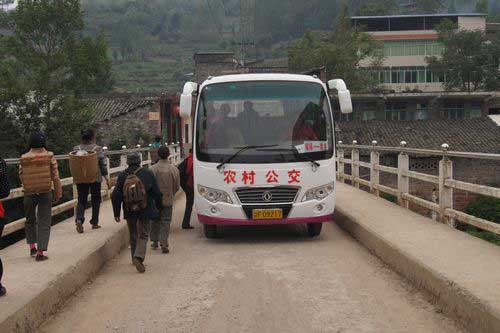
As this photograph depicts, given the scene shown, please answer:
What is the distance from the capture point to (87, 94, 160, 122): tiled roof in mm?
36872

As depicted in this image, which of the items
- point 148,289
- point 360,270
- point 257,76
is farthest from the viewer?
point 257,76

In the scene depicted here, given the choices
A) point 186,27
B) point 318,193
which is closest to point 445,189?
point 318,193

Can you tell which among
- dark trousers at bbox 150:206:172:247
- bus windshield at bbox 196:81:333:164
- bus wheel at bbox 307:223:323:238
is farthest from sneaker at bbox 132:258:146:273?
bus wheel at bbox 307:223:323:238

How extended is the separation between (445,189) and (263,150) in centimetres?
283

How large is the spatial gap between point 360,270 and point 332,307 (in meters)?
1.79

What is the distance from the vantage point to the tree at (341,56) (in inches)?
2034

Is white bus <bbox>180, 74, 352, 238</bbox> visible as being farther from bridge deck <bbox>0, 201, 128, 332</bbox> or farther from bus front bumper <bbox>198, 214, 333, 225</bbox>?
bridge deck <bbox>0, 201, 128, 332</bbox>

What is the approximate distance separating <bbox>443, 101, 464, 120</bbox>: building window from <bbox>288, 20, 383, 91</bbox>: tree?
23.5 ft

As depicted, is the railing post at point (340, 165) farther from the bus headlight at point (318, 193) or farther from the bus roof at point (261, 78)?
the bus headlight at point (318, 193)

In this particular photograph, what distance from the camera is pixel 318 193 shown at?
31.9ft

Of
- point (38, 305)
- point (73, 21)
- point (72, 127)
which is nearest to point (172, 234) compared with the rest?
point (38, 305)

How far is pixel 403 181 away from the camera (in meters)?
11.8

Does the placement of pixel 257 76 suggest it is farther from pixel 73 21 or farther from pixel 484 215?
pixel 73 21

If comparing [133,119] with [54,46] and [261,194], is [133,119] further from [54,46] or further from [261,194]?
[261,194]
